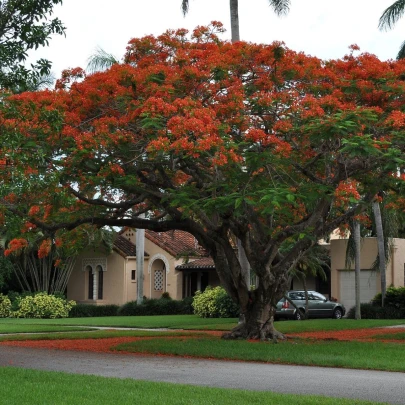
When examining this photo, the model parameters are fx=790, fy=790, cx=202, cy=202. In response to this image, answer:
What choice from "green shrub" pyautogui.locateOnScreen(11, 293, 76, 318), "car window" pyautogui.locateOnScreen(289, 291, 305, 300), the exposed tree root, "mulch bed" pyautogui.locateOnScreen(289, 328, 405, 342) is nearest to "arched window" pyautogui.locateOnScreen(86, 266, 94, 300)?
"green shrub" pyautogui.locateOnScreen(11, 293, 76, 318)

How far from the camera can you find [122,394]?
1068 cm

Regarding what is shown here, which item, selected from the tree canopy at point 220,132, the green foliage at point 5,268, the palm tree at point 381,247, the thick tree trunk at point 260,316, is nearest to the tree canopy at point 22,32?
the tree canopy at point 220,132

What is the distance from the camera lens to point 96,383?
38.4ft

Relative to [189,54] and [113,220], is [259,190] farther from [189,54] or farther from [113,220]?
[113,220]

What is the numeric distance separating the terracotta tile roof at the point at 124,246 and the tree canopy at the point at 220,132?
2477cm

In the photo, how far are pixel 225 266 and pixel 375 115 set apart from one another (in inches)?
253

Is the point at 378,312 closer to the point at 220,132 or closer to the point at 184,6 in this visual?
the point at 184,6

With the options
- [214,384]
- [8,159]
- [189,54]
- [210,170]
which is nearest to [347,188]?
[210,170]

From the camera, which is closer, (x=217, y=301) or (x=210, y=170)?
(x=210, y=170)

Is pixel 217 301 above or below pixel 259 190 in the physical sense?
below

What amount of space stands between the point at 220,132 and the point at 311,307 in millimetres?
21168

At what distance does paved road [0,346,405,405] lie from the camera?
1193cm

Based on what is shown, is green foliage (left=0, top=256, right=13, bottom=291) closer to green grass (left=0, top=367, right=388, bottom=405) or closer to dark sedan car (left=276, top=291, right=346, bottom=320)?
dark sedan car (left=276, top=291, right=346, bottom=320)

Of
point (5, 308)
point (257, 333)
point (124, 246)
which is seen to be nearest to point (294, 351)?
point (257, 333)
